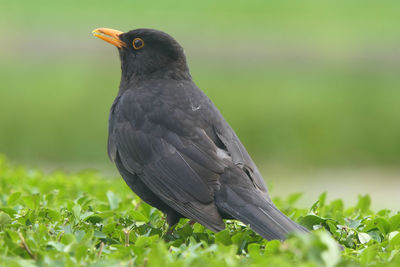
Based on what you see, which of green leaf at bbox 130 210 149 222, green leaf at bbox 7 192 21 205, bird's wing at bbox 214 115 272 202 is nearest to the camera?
green leaf at bbox 130 210 149 222

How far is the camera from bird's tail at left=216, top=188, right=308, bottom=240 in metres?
4.05

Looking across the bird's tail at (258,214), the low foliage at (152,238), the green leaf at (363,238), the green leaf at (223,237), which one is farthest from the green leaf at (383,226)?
the green leaf at (223,237)

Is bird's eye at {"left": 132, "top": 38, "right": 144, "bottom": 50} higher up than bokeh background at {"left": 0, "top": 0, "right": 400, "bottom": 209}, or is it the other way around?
bird's eye at {"left": 132, "top": 38, "right": 144, "bottom": 50}

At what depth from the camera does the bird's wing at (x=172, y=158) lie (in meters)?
4.40

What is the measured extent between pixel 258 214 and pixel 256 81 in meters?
16.9

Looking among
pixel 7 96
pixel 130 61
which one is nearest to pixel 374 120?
pixel 7 96

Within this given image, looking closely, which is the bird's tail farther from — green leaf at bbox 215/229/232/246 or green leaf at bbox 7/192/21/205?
green leaf at bbox 7/192/21/205

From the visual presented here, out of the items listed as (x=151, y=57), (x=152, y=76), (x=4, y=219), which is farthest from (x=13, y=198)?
(x=151, y=57)

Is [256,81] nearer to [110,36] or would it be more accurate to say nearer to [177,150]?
[110,36]

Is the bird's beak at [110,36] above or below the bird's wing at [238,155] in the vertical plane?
above

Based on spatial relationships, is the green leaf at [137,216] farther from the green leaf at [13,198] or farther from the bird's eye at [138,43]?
the bird's eye at [138,43]

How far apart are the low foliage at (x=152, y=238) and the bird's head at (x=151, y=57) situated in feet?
3.18

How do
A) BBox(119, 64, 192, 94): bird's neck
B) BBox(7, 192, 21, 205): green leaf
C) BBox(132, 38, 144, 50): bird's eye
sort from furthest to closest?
BBox(132, 38, 144, 50): bird's eye < BBox(119, 64, 192, 94): bird's neck < BBox(7, 192, 21, 205): green leaf

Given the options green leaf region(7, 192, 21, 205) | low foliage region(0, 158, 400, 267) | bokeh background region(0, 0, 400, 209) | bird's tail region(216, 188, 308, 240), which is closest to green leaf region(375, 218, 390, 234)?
low foliage region(0, 158, 400, 267)
